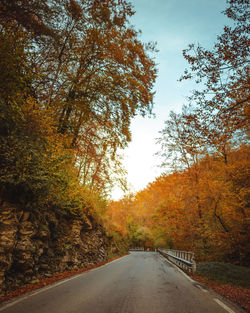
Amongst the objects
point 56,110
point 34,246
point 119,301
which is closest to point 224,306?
point 119,301

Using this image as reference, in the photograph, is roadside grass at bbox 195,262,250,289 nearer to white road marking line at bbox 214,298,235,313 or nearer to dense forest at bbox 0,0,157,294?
white road marking line at bbox 214,298,235,313

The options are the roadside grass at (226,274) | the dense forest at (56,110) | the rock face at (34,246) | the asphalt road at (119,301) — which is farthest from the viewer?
the roadside grass at (226,274)

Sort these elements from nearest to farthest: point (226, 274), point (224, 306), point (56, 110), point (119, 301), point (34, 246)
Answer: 1. point (224, 306)
2. point (119, 301)
3. point (34, 246)
4. point (226, 274)
5. point (56, 110)

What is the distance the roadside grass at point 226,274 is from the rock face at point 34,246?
6375 millimetres

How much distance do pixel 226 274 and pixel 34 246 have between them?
25.4ft

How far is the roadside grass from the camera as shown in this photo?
7181 mm

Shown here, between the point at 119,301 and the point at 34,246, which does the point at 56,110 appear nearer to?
the point at 34,246

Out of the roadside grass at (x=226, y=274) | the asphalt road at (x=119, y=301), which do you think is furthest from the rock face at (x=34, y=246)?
the roadside grass at (x=226, y=274)

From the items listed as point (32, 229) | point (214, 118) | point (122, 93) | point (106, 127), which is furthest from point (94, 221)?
point (214, 118)

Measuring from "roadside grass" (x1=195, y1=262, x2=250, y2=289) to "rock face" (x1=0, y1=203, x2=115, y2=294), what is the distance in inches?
251

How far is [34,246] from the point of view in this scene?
6418 millimetres

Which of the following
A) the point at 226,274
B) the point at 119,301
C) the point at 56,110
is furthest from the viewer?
the point at 56,110

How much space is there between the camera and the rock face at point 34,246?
5312 millimetres

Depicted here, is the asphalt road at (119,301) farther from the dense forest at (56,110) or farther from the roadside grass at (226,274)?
the roadside grass at (226,274)
